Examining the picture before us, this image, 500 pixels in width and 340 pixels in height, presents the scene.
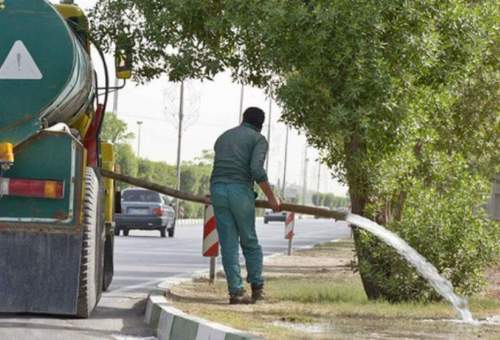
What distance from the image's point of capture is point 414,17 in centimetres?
1322

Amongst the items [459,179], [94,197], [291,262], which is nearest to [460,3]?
[459,179]

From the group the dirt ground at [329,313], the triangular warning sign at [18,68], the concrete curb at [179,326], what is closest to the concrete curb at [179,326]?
the concrete curb at [179,326]

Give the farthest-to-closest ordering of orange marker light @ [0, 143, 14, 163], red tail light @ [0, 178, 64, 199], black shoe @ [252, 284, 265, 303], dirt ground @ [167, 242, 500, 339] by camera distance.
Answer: black shoe @ [252, 284, 265, 303] → red tail light @ [0, 178, 64, 199] → orange marker light @ [0, 143, 14, 163] → dirt ground @ [167, 242, 500, 339]

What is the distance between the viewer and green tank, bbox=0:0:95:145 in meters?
11.5

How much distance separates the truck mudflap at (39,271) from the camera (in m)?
11.4

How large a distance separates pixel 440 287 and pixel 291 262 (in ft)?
45.5

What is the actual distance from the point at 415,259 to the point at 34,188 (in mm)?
4356

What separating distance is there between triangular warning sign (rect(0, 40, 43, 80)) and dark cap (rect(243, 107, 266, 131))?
7.94 ft

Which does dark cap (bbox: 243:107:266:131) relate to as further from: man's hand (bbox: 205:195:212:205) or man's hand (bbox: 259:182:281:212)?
man's hand (bbox: 205:195:212:205)

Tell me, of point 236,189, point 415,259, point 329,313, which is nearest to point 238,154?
point 236,189

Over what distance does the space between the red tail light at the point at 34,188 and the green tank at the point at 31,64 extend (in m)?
0.39

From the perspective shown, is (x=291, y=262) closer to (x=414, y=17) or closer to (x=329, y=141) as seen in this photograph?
(x=329, y=141)

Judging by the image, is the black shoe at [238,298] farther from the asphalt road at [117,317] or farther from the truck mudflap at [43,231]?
the truck mudflap at [43,231]

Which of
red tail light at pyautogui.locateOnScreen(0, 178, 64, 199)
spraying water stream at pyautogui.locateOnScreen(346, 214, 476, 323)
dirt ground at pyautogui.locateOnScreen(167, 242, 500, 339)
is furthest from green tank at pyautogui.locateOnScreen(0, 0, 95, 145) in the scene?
spraying water stream at pyautogui.locateOnScreen(346, 214, 476, 323)
